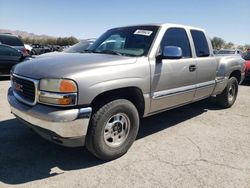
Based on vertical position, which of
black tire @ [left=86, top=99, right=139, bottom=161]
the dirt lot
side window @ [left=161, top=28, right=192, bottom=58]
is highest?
side window @ [left=161, top=28, right=192, bottom=58]

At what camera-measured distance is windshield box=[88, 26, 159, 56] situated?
13.1 ft

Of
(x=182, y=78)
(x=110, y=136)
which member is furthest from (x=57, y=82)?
(x=182, y=78)

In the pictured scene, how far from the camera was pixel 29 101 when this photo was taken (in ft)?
10.6

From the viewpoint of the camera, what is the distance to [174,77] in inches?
166

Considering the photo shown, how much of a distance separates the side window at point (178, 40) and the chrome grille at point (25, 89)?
2.07 metres

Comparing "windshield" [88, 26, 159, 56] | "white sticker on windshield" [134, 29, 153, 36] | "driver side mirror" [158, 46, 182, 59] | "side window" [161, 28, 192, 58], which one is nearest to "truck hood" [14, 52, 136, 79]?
"windshield" [88, 26, 159, 56]

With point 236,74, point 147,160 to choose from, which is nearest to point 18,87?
point 147,160

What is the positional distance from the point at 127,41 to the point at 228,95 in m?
3.28

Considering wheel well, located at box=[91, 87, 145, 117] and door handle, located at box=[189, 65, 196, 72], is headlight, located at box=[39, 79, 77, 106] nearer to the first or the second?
wheel well, located at box=[91, 87, 145, 117]

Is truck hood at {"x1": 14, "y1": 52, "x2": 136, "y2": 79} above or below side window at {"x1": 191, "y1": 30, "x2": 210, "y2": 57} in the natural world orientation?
below

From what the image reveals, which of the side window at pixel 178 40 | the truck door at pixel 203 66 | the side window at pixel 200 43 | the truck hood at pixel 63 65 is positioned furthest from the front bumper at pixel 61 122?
the side window at pixel 200 43

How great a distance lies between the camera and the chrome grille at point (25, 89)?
3166mm

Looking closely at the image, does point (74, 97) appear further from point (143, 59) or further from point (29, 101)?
point (143, 59)

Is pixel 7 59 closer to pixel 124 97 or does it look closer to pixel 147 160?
pixel 124 97
